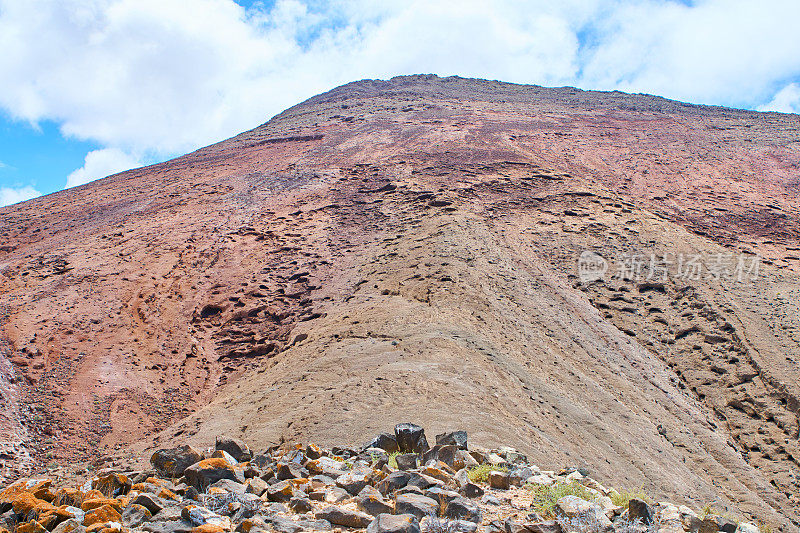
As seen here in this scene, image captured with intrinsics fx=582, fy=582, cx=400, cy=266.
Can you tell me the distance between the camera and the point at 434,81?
115 feet

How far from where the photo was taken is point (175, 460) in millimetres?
5430

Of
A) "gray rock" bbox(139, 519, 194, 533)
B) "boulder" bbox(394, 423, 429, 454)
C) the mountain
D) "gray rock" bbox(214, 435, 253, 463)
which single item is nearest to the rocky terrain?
"gray rock" bbox(139, 519, 194, 533)

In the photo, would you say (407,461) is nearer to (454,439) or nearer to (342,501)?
(454,439)

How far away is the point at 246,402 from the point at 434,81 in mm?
28729

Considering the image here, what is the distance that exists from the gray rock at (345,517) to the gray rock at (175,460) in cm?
182

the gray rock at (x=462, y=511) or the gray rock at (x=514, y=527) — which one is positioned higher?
the gray rock at (x=462, y=511)

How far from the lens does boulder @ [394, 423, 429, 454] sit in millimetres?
6258

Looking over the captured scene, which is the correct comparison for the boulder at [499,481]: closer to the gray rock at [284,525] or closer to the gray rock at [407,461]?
the gray rock at [407,461]

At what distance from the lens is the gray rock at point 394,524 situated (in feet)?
12.0

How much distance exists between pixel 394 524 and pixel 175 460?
2668mm

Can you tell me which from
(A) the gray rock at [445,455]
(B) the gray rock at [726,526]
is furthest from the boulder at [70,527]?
(B) the gray rock at [726,526]

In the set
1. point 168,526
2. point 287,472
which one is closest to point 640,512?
point 287,472

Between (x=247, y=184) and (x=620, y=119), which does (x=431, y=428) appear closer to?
(x=247, y=184)

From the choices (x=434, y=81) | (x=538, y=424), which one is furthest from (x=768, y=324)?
(x=434, y=81)
